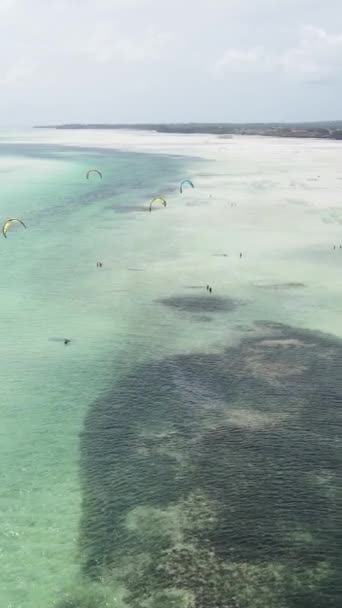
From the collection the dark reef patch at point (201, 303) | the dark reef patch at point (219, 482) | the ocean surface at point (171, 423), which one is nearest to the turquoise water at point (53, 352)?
the ocean surface at point (171, 423)

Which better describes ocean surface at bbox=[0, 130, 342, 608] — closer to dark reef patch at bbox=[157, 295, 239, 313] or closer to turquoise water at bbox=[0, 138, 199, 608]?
turquoise water at bbox=[0, 138, 199, 608]

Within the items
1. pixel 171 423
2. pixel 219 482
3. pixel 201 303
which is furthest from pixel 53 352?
pixel 219 482

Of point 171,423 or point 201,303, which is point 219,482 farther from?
point 201,303

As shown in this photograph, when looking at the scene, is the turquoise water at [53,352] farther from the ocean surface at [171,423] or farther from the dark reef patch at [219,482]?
the dark reef patch at [219,482]

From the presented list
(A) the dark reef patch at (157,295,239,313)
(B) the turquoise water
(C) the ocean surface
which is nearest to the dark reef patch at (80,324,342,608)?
(C) the ocean surface

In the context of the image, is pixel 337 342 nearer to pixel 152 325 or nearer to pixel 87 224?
pixel 152 325
